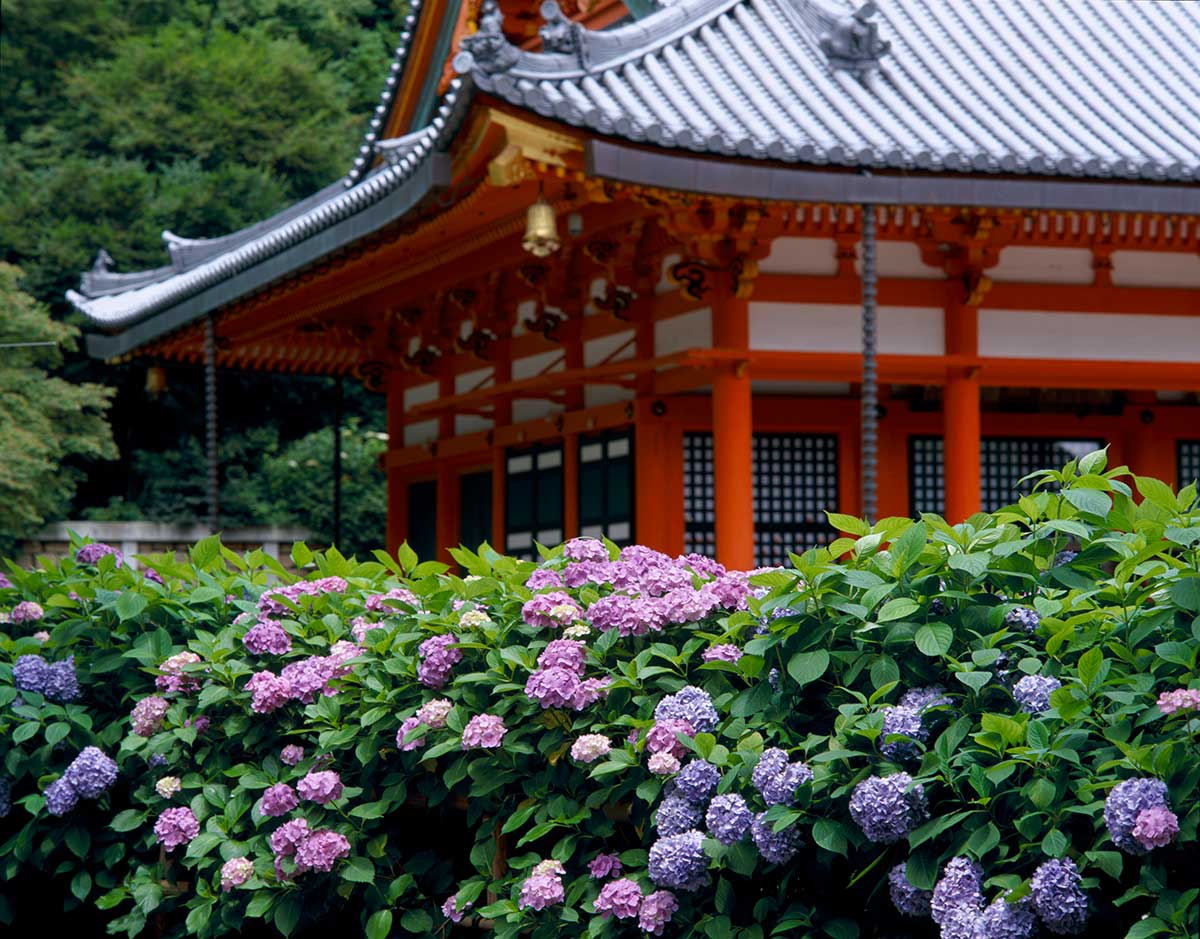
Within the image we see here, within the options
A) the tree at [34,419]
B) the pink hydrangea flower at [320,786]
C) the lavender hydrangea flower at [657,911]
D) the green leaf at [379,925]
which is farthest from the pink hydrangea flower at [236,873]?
the tree at [34,419]

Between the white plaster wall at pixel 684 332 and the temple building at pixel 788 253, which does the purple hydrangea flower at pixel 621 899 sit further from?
the white plaster wall at pixel 684 332

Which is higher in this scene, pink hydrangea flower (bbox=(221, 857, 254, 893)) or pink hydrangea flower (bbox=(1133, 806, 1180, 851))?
pink hydrangea flower (bbox=(1133, 806, 1180, 851))

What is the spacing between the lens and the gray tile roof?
9.97 m

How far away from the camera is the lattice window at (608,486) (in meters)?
12.6

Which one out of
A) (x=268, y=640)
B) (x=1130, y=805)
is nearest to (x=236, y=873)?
(x=268, y=640)

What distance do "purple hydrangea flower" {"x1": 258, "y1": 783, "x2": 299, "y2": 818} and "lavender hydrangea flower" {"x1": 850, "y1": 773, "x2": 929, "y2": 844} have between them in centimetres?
179

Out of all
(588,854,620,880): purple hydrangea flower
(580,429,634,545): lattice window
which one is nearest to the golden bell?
(580,429,634,545): lattice window

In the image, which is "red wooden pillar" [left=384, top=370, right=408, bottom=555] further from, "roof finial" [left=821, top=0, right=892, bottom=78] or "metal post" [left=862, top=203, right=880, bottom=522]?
"metal post" [left=862, top=203, right=880, bottom=522]

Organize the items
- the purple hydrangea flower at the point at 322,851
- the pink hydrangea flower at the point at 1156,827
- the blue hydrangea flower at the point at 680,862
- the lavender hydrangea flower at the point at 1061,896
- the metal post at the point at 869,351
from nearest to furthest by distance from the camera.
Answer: the pink hydrangea flower at the point at 1156,827, the lavender hydrangea flower at the point at 1061,896, the blue hydrangea flower at the point at 680,862, the purple hydrangea flower at the point at 322,851, the metal post at the point at 869,351

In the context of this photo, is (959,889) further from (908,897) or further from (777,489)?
(777,489)

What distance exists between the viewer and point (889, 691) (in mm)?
3389

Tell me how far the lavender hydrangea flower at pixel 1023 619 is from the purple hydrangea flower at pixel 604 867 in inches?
42.4

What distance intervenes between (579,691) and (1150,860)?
1.47 m

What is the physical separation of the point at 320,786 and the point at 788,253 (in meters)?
8.12
